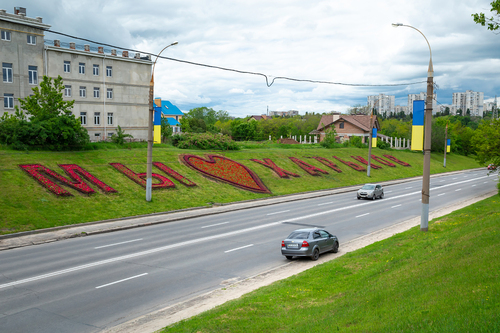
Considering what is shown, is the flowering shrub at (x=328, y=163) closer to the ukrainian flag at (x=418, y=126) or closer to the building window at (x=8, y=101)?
the ukrainian flag at (x=418, y=126)

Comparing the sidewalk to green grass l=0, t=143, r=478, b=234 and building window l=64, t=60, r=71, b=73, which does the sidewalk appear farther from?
building window l=64, t=60, r=71, b=73

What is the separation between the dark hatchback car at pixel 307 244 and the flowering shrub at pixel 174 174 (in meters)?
20.2

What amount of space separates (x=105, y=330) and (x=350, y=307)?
606cm

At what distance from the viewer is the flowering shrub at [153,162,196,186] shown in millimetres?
35938

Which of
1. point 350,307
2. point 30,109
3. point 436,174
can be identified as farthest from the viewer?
point 436,174

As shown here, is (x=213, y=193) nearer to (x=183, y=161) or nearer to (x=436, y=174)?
(x=183, y=161)

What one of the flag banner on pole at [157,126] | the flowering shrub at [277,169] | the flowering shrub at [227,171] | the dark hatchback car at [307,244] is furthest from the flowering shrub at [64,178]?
the flowering shrub at [277,169]

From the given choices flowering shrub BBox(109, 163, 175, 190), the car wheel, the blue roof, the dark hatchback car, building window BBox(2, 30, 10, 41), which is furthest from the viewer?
the blue roof

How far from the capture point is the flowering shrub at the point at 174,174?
35.9 meters

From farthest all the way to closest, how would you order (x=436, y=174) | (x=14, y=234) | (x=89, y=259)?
(x=436, y=174)
(x=14, y=234)
(x=89, y=259)

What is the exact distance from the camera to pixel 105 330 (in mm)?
9711

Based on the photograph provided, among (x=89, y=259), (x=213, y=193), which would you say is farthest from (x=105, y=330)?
(x=213, y=193)

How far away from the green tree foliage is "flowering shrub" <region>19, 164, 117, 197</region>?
3.69 meters

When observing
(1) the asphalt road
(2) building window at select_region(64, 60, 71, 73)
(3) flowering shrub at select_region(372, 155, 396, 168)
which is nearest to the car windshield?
(1) the asphalt road
